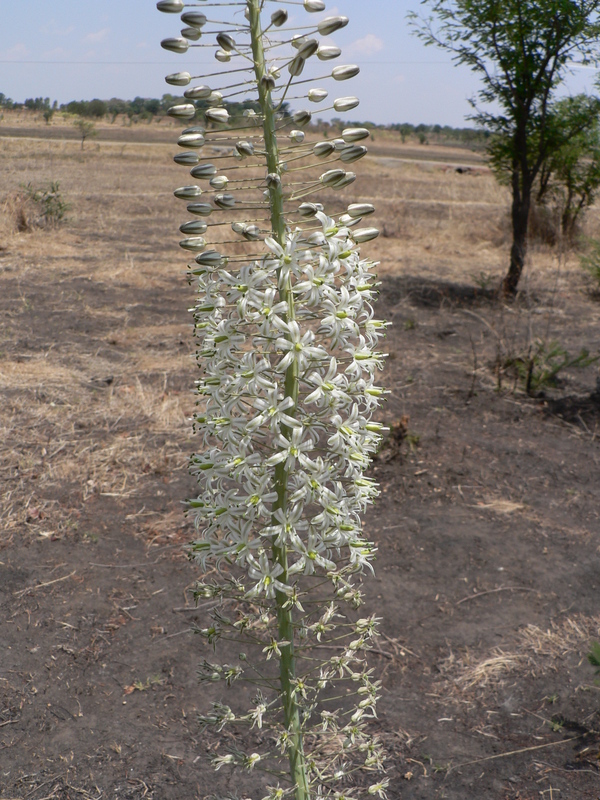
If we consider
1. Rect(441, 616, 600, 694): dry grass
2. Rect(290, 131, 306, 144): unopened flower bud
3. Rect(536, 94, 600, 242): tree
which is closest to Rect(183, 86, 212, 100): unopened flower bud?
Rect(290, 131, 306, 144): unopened flower bud

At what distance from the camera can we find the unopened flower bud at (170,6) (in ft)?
7.35

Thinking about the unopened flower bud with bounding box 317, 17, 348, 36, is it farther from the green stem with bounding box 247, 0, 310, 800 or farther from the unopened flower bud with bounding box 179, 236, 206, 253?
the unopened flower bud with bounding box 179, 236, 206, 253

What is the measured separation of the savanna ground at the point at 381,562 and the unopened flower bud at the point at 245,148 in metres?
3.04

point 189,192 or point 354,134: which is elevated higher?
point 354,134

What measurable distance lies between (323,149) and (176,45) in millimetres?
580

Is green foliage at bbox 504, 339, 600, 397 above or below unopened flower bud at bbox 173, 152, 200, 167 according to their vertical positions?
below

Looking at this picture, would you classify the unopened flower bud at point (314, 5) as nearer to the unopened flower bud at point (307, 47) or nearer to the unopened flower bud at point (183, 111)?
the unopened flower bud at point (307, 47)

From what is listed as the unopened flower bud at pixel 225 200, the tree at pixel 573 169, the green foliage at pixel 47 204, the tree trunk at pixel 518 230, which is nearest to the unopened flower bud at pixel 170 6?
the unopened flower bud at pixel 225 200

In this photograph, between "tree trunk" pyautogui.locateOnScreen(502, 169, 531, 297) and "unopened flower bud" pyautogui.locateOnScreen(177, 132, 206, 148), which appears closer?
"unopened flower bud" pyautogui.locateOnScreen(177, 132, 206, 148)

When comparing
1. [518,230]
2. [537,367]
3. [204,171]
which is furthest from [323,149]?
[518,230]

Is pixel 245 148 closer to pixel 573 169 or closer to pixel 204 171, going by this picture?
pixel 204 171

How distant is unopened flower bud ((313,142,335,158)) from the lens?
2.32m

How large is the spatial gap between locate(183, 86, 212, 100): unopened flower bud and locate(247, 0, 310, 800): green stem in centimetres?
17

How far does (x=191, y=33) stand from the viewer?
229 cm
